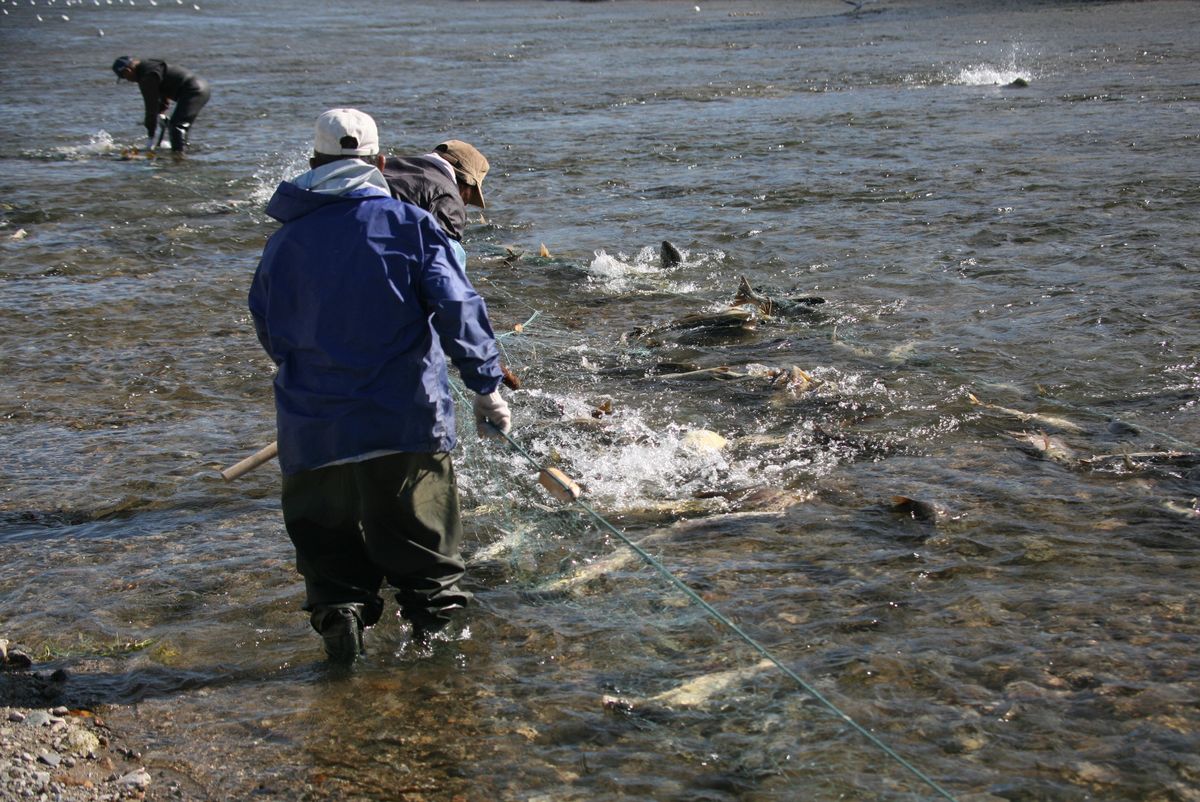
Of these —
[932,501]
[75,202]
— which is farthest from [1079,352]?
[75,202]

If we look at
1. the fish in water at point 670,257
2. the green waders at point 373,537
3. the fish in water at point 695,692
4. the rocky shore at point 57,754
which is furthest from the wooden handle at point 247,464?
the fish in water at point 670,257

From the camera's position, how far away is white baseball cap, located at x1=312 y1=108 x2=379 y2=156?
4.15 metres

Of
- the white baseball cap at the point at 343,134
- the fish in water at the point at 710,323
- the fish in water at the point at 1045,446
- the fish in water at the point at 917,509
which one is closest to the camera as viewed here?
the white baseball cap at the point at 343,134

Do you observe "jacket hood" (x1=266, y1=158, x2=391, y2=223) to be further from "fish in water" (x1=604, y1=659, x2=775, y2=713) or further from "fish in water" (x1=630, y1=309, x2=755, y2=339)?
"fish in water" (x1=630, y1=309, x2=755, y2=339)

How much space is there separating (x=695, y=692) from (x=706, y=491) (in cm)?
183

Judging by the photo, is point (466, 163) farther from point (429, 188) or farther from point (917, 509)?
point (917, 509)

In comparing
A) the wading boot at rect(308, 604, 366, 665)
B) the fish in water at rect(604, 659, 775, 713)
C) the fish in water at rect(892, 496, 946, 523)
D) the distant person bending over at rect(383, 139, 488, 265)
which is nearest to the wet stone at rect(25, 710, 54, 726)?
the wading boot at rect(308, 604, 366, 665)

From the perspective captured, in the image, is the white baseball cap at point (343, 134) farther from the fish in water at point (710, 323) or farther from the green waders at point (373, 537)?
the fish in water at point (710, 323)

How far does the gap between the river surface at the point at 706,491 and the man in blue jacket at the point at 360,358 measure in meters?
0.56

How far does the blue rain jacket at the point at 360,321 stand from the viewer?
404 centimetres

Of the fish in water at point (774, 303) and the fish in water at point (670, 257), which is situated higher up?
the fish in water at point (670, 257)

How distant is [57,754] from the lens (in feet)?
12.7

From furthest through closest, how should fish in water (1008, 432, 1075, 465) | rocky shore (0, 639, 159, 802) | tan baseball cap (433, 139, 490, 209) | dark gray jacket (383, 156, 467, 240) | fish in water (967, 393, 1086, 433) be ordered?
fish in water (967, 393, 1086, 433)
fish in water (1008, 432, 1075, 465)
tan baseball cap (433, 139, 490, 209)
dark gray jacket (383, 156, 467, 240)
rocky shore (0, 639, 159, 802)

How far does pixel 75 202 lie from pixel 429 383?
1171cm
